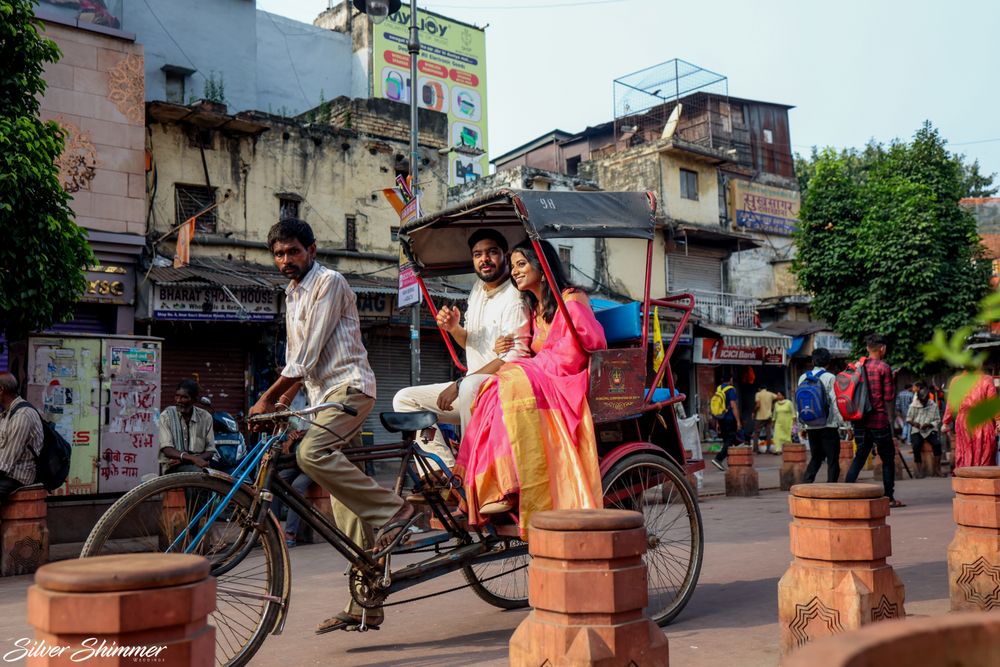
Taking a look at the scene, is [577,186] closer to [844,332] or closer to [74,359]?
[844,332]

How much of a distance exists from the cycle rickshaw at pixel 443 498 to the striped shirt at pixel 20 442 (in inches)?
169

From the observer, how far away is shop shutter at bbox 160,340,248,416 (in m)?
17.8

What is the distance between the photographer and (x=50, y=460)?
829cm

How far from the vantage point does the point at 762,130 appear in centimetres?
3672

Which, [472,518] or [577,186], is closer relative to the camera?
[472,518]

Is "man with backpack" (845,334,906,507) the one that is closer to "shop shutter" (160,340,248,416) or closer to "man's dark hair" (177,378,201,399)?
"man's dark hair" (177,378,201,399)

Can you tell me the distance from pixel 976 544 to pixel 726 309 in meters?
26.1

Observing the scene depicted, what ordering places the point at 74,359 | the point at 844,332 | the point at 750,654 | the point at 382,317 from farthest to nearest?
the point at 844,332 → the point at 382,317 → the point at 74,359 → the point at 750,654

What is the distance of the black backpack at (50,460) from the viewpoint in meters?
8.28

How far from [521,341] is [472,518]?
3.66 feet

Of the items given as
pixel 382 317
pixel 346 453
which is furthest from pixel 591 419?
pixel 382 317

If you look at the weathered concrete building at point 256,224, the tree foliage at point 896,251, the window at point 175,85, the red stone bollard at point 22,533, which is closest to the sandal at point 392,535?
the red stone bollard at point 22,533

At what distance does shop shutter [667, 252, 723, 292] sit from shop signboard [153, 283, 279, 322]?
49.9ft

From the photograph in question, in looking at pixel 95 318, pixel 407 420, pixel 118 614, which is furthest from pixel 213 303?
pixel 118 614
